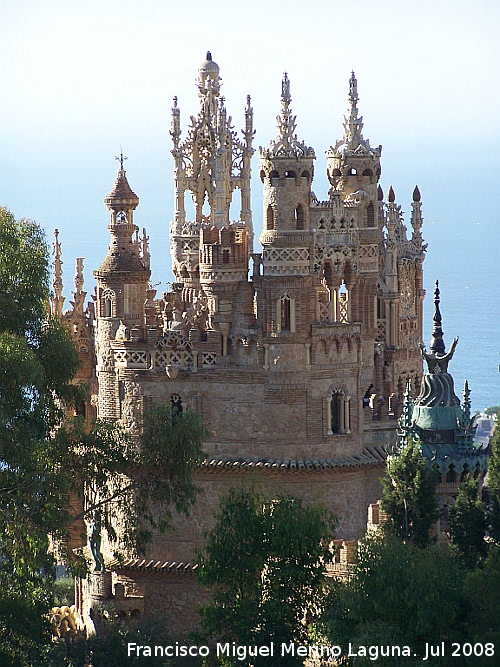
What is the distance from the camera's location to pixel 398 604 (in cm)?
5653

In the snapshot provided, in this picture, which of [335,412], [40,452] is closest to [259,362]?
[335,412]

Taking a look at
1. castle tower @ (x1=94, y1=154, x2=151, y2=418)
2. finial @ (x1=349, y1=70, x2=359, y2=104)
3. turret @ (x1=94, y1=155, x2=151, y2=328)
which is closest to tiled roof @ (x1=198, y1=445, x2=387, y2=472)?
castle tower @ (x1=94, y1=154, x2=151, y2=418)

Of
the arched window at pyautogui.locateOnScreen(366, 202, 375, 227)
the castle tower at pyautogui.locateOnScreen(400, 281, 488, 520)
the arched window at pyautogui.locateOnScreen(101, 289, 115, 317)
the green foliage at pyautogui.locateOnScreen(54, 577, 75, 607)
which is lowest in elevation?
the green foliage at pyautogui.locateOnScreen(54, 577, 75, 607)

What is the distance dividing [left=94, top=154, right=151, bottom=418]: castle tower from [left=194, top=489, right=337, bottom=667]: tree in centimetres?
1246

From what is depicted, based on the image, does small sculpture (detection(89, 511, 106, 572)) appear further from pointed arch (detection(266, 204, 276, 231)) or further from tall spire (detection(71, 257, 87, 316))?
pointed arch (detection(266, 204, 276, 231))

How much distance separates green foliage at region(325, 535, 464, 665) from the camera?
184 ft

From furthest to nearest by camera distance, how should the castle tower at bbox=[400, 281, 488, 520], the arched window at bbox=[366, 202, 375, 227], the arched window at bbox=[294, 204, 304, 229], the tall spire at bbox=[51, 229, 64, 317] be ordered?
the tall spire at bbox=[51, 229, 64, 317], the arched window at bbox=[366, 202, 375, 227], the arched window at bbox=[294, 204, 304, 229], the castle tower at bbox=[400, 281, 488, 520]

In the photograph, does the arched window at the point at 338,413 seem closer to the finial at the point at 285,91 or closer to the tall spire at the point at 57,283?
the finial at the point at 285,91

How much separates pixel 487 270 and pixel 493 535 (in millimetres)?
140047

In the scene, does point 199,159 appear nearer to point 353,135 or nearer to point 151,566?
point 353,135

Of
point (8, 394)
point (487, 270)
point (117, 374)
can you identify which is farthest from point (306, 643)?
point (487, 270)

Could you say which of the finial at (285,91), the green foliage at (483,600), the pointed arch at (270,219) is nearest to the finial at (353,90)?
the finial at (285,91)

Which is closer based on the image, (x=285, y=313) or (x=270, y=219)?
(x=285, y=313)

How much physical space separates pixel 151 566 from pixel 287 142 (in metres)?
14.2
